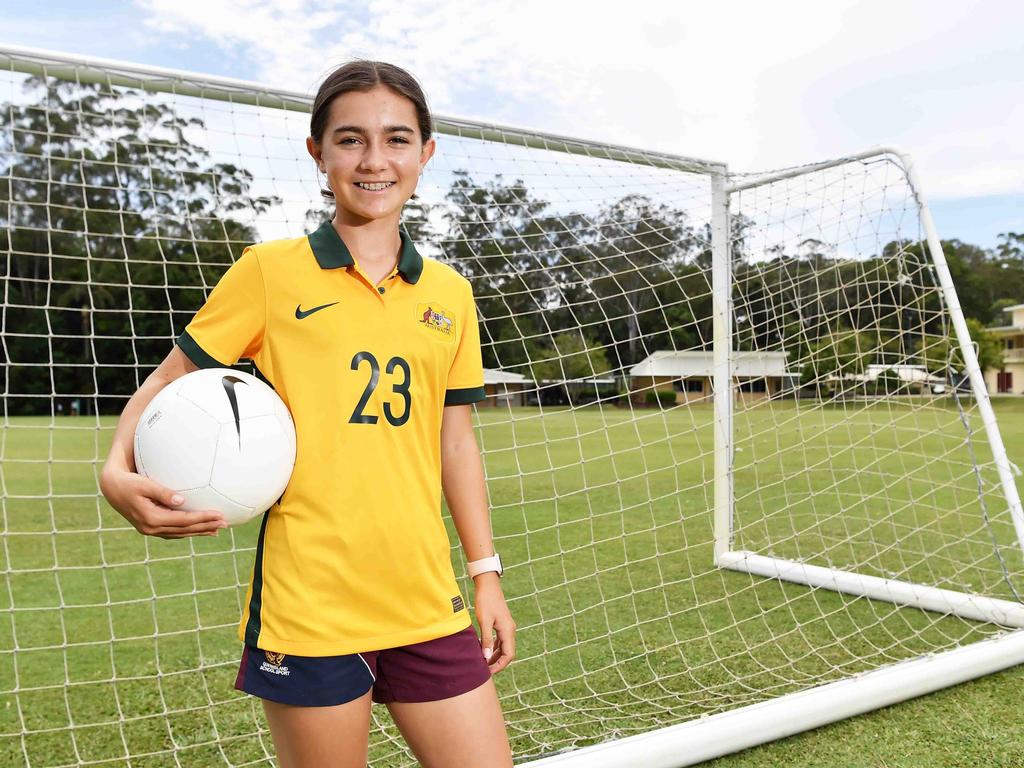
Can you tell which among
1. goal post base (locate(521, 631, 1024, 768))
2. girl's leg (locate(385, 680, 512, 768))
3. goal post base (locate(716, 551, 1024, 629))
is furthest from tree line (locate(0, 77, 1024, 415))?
girl's leg (locate(385, 680, 512, 768))

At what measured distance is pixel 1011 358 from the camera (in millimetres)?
43625

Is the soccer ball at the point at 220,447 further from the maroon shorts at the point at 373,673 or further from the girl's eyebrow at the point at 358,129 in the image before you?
the girl's eyebrow at the point at 358,129

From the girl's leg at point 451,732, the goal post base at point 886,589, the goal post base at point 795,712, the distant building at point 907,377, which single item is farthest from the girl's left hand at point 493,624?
the distant building at point 907,377

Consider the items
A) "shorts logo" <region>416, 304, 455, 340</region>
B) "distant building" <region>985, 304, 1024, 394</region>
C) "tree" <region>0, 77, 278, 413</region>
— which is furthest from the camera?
"distant building" <region>985, 304, 1024, 394</region>

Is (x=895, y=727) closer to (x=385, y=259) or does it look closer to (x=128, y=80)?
(x=385, y=259)

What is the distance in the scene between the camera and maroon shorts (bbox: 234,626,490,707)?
1.32 meters

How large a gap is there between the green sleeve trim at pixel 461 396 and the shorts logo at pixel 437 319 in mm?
109

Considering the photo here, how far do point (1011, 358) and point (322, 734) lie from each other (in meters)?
49.6

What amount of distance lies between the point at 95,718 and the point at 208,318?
2422mm

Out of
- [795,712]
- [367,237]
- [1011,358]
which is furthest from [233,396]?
[1011,358]

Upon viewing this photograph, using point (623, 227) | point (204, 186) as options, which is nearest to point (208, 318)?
point (623, 227)

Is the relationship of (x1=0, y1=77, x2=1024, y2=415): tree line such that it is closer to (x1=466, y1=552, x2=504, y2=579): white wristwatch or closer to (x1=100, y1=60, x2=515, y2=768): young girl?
(x1=100, y1=60, x2=515, y2=768): young girl

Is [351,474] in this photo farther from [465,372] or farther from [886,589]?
[886,589]

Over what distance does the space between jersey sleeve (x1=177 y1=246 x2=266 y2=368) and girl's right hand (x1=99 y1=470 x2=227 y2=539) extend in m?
0.24
